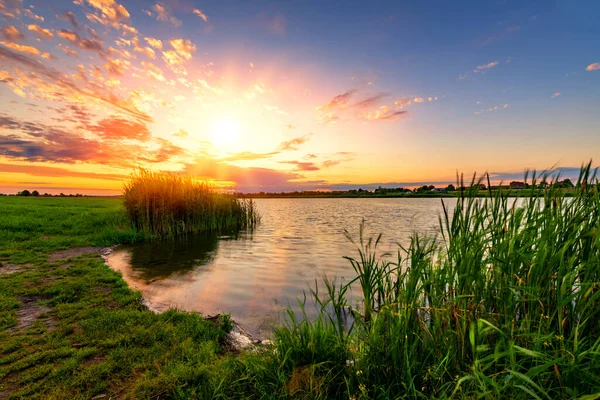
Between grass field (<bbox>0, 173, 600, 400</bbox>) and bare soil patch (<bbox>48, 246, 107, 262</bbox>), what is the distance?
732cm

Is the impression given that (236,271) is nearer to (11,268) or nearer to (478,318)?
(11,268)

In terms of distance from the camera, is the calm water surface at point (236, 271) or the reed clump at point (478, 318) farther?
the calm water surface at point (236, 271)

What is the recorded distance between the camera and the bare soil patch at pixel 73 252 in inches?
465

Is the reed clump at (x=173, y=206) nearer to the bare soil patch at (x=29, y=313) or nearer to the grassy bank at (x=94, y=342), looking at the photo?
the grassy bank at (x=94, y=342)

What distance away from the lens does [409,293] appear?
3596 mm

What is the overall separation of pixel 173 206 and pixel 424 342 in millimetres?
20600

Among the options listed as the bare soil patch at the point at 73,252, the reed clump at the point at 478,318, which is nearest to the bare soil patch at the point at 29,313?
the bare soil patch at the point at 73,252

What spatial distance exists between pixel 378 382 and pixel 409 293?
1172 mm

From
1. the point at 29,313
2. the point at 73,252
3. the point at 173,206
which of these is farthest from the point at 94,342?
the point at 173,206

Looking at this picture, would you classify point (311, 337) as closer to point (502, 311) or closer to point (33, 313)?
point (502, 311)

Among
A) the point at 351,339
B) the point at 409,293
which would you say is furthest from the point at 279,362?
the point at 409,293

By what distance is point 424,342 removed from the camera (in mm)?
3623

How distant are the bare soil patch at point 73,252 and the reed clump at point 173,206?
4171 mm

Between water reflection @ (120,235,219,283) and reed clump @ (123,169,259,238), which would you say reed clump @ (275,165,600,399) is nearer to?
water reflection @ (120,235,219,283)
